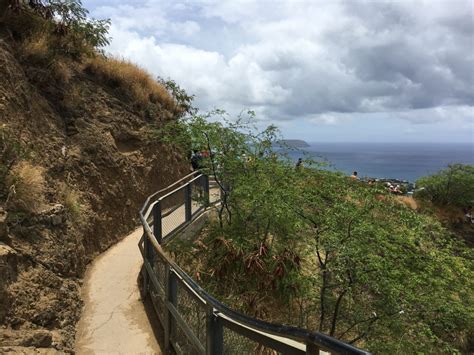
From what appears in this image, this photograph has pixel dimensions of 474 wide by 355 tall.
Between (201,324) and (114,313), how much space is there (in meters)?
2.94

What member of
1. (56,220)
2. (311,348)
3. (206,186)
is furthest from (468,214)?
(311,348)

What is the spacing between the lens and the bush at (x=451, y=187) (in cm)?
2828

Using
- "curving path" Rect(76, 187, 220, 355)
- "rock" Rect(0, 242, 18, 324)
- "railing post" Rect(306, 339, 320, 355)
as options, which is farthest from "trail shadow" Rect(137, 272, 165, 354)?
"railing post" Rect(306, 339, 320, 355)

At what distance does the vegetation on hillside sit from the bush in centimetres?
1982

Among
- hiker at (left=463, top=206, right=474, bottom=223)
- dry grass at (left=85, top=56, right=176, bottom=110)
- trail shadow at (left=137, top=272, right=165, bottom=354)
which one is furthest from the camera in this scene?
hiker at (left=463, top=206, right=474, bottom=223)

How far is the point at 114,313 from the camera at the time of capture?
6.85 metres

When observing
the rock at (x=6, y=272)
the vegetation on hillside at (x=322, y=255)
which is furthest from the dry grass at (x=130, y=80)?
the rock at (x=6, y=272)

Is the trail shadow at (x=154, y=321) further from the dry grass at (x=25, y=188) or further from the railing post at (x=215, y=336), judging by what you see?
the dry grass at (x=25, y=188)

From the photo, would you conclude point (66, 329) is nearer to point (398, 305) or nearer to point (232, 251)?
point (232, 251)

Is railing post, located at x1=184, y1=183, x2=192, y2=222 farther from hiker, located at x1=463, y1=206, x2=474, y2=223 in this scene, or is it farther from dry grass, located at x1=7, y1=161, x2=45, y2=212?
hiker, located at x1=463, y1=206, x2=474, y2=223

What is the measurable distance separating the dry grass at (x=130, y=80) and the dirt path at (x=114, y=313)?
813 cm

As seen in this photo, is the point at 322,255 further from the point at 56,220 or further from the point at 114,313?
the point at 56,220

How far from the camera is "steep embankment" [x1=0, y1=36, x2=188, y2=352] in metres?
5.66

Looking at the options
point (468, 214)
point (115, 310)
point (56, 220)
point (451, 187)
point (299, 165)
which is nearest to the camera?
point (115, 310)
